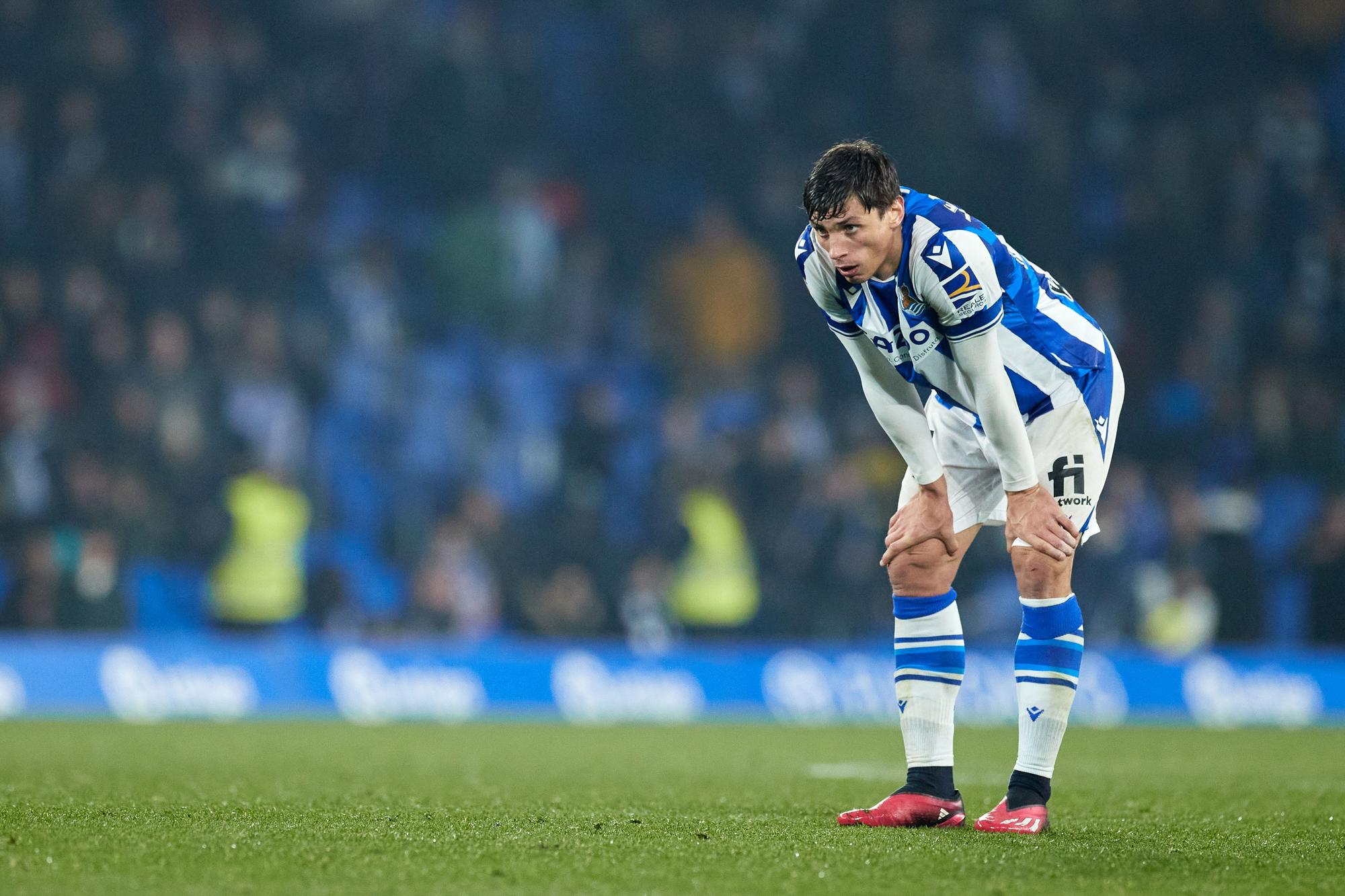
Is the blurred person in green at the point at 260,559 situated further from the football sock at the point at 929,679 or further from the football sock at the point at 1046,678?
the football sock at the point at 1046,678

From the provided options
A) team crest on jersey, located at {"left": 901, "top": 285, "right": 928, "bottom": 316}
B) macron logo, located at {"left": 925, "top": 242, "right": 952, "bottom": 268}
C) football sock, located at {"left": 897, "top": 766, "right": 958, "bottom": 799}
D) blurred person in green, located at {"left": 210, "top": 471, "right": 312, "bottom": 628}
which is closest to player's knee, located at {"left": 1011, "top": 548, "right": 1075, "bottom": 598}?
football sock, located at {"left": 897, "top": 766, "right": 958, "bottom": 799}

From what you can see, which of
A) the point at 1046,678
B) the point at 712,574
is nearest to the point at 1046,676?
the point at 1046,678

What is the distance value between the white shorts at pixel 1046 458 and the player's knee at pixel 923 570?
0.32 feet

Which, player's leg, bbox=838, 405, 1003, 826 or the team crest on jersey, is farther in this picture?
player's leg, bbox=838, 405, 1003, 826

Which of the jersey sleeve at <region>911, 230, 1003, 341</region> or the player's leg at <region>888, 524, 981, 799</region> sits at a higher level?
the jersey sleeve at <region>911, 230, 1003, 341</region>

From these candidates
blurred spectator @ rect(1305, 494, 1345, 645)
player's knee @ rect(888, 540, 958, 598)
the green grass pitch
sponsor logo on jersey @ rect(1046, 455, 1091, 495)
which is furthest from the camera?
blurred spectator @ rect(1305, 494, 1345, 645)

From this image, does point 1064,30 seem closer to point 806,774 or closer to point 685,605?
point 685,605

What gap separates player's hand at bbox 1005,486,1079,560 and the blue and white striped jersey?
1.18 feet

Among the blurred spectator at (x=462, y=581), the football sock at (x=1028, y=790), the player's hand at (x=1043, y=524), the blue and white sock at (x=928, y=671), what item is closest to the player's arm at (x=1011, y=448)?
the player's hand at (x=1043, y=524)

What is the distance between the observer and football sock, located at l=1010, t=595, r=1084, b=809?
4566 millimetres

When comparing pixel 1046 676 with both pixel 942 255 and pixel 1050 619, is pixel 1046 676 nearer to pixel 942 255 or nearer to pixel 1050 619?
pixel 1050 619

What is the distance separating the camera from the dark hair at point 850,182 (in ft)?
14.0

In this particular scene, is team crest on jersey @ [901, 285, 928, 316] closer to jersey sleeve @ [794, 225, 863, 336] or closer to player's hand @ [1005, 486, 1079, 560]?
jersey sleeve @ [794, 225, 863, 336]

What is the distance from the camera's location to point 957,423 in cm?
483
